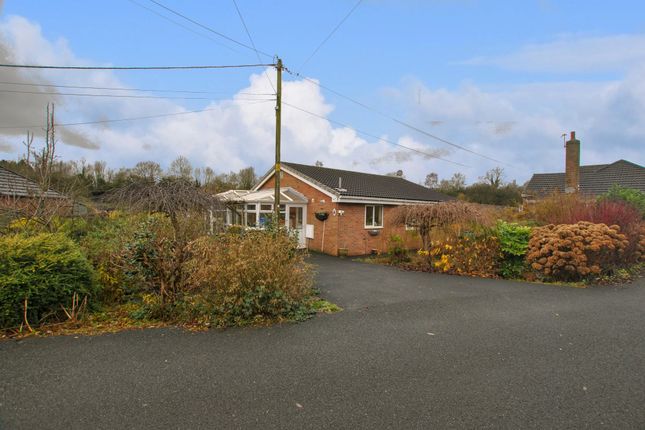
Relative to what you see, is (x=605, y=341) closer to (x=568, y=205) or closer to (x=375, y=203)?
(x=568, y=205)

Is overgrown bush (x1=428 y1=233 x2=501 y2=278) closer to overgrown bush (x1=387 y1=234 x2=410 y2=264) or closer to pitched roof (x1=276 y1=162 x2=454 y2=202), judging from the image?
overgrown bush (x1=387 y1=234 x2=410 y2=264)

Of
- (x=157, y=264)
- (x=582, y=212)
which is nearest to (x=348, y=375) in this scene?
(x=157, y=264)

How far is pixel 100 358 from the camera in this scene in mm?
4438

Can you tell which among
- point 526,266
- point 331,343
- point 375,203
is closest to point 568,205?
point 526,266

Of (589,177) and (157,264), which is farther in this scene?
(589,177)

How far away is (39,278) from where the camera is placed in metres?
5.48

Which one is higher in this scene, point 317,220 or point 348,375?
point 317,220

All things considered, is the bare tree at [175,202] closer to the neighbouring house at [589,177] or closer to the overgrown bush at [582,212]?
the overgrown bush at [582,212]

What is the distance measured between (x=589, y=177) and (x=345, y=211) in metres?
21.2

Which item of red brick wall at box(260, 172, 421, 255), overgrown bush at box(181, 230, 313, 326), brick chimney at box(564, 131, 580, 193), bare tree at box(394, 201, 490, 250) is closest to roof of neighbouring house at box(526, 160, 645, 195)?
brick chimney at box(564, 131, 580, 193)

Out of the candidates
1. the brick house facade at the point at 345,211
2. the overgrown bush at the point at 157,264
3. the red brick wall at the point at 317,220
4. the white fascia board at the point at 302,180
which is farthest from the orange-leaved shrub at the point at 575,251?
the overgrown bush at the point at 157,264

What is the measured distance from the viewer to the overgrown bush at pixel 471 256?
450 inches

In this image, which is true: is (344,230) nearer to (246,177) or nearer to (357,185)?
(357,185)

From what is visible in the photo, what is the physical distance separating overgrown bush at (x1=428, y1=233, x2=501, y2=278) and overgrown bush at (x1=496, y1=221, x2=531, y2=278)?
0.62 feet
